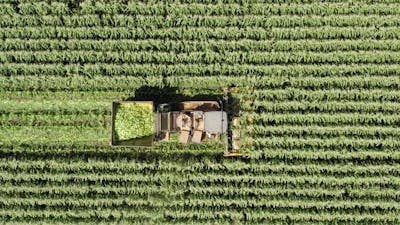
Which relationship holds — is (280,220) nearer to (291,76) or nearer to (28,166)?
(291,76)

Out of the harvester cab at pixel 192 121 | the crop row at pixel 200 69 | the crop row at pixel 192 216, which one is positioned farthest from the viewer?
the crop row at pixel 200 69

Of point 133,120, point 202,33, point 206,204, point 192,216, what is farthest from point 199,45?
point 192,216

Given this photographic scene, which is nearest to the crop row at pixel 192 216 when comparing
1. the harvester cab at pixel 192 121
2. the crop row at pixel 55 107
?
the harvester cab at pixel 192 121

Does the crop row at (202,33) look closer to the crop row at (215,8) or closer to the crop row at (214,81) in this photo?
the crop row at (215,8)

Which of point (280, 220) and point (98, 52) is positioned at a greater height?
point (98, 52)

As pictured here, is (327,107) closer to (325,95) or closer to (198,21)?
(325,95)

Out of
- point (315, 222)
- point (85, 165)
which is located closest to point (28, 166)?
point (85, 165)
